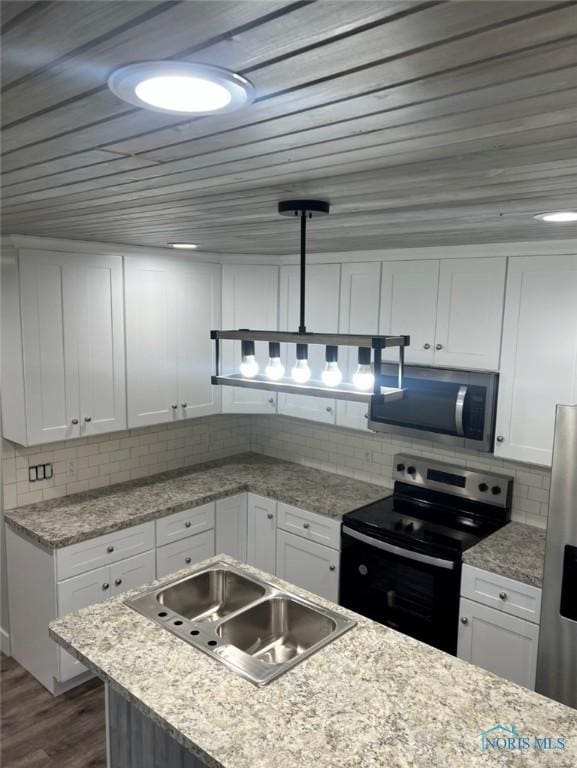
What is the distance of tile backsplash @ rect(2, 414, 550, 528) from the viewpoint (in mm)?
3324

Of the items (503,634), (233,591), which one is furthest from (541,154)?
(503,634)

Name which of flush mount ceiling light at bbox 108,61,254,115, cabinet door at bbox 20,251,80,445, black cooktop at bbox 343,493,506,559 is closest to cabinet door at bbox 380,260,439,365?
black cooktop at bbox 343,493,506,559

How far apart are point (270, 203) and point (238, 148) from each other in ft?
2.23

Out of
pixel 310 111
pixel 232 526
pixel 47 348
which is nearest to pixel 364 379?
pixel 310 111

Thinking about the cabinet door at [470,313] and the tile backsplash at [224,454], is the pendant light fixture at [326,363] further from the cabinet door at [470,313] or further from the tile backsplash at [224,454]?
the tile backsplash at [224,454]

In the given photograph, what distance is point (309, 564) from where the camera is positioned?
3635 mm

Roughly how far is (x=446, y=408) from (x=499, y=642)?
3.90 ft

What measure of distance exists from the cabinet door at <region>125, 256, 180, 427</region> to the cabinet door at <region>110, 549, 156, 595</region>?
2.67 feet

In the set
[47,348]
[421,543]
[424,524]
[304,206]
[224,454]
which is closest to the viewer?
[304,206]

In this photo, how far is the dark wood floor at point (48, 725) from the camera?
273 cm

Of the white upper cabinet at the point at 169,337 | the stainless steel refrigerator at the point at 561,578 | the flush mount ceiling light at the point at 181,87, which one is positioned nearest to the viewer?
the flush mount ceiling light at the point at 181,87

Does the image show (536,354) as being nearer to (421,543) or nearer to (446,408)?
(446,408)

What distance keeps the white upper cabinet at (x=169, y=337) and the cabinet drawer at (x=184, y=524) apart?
0.62 meters

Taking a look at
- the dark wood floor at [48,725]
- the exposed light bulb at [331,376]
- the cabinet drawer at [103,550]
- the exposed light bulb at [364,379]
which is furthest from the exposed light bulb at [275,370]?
the dark wood floor at [48,725]
